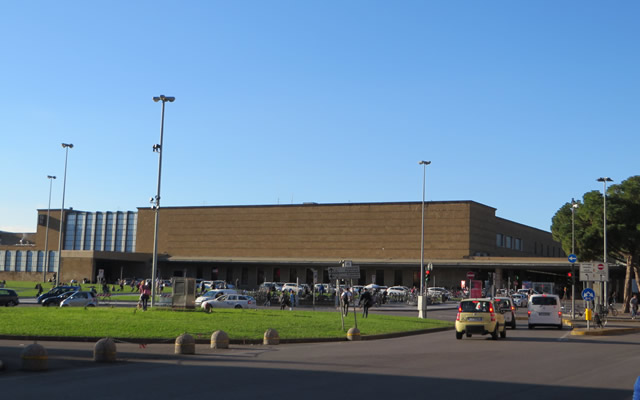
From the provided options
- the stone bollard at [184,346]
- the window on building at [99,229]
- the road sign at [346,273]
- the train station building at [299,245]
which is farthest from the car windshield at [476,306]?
the window on building at [99,229]

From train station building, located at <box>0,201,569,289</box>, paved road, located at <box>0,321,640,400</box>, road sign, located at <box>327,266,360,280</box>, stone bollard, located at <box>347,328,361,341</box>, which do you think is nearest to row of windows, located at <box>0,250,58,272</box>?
train station building, located at <box>0,201,569,289</box>

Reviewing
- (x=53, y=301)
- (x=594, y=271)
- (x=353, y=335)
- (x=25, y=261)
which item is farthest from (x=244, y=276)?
(x=353, y=335)

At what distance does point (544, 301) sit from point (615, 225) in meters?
24.3

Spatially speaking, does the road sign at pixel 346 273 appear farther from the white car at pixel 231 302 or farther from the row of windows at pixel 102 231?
the row of windows at pixel 102 231

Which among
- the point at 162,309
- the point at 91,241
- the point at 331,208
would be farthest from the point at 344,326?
the point at 91,241

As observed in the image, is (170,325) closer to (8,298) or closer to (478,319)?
(478,319)

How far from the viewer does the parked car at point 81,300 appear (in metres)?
43.6

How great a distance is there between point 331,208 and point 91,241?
44.9m

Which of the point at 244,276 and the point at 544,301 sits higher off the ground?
the point at 244,276

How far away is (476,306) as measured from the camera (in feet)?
86.3

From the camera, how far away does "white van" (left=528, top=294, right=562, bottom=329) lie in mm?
34906

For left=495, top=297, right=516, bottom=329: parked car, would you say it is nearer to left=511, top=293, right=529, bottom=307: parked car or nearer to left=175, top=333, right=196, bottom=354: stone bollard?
left=175, top=333, right=196, bottom=354: stone bollard

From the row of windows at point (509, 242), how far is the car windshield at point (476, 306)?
2984 inches

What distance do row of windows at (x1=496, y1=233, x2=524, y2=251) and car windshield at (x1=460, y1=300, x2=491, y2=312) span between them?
249 ft
